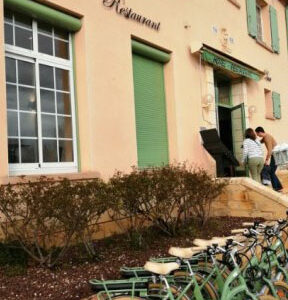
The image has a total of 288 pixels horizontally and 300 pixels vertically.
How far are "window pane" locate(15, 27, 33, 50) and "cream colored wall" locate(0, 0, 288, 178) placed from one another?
617 mm

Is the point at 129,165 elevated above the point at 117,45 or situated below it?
below

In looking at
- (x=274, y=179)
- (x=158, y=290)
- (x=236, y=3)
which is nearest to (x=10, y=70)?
(x=158, y=290)

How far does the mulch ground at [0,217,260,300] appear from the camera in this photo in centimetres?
427

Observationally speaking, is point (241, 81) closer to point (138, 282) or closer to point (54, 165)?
point (54, 165)

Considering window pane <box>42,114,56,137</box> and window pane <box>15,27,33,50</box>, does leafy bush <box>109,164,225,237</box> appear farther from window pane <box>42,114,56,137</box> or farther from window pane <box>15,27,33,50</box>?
window pane <box>15,27,33,50</box>

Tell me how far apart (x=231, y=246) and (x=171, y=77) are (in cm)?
583

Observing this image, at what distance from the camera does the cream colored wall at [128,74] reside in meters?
6.99

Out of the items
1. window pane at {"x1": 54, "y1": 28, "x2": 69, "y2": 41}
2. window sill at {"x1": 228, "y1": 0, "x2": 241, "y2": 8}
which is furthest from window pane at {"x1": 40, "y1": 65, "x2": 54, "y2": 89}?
window sill at {"x1": 228, "y1": 0, "x2": 241, "y2": 8}

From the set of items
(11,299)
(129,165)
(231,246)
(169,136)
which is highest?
(169,136)

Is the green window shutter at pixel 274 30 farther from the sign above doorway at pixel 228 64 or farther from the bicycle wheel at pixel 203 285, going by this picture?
the bicycle wheel at pixel 203 285

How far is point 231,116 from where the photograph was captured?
1252cm

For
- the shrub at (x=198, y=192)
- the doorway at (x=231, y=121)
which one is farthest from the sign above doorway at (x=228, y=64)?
the shrub at (x=198, y=192)

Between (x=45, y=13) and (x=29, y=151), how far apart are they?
205 cm

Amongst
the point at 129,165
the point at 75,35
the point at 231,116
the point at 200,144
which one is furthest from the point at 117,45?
the point at 231,116
